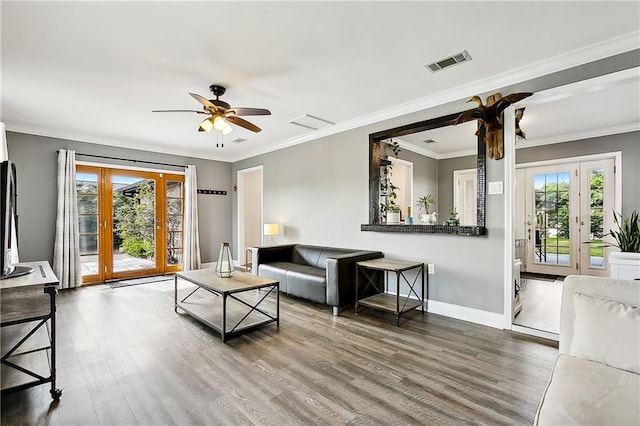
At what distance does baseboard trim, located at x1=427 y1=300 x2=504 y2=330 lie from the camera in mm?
3256

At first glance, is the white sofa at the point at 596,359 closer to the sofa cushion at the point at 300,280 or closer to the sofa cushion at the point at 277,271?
the sofa cushion at the point at 300,280

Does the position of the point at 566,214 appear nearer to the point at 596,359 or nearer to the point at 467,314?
the point at 467,314

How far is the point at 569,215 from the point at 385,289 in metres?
4.03

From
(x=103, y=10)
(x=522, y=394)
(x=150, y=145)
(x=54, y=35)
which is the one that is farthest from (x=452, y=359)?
(x=150, y=145)

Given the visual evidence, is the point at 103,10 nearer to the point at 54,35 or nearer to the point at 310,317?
the point at 54,35

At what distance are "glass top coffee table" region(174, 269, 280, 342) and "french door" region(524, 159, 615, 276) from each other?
503 centimetres

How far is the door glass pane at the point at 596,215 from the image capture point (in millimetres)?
5250

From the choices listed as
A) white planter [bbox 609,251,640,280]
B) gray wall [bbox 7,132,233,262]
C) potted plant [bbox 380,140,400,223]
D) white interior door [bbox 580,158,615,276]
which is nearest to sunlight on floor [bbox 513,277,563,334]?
white interior door [bbox 580,158,615,276]

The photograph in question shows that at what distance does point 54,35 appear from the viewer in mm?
2418

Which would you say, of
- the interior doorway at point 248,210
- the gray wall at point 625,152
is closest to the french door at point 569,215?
the gray wall at point 625,152

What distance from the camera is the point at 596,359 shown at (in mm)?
1517

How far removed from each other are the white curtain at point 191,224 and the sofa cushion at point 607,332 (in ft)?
20.2

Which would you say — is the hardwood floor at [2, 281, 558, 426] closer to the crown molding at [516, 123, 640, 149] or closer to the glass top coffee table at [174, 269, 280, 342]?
the glass top coffee table at [174, 269, 280, 342]

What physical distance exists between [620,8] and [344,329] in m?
3.33
